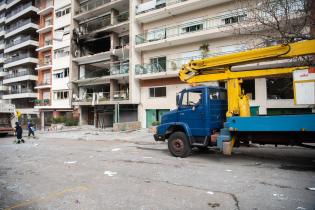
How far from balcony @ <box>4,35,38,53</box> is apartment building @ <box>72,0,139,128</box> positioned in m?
13.6

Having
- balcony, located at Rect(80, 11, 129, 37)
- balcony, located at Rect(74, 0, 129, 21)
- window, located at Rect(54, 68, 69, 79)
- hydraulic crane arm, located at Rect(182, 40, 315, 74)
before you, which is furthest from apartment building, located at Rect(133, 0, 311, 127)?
window, located at Rect(54, 68, 69, 79)

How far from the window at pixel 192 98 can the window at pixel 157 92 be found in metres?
13.2

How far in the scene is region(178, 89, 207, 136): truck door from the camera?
779 centimetres

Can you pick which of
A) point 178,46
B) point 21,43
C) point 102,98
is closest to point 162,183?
point 178,46

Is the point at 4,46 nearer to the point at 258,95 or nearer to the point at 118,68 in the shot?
the point at 118,68

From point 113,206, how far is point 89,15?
94.3 ft

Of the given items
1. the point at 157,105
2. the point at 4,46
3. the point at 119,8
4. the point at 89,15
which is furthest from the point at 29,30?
the point at 157,105

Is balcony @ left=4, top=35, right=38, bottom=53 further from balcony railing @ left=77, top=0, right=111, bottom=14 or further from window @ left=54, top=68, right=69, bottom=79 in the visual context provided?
balcony railing @ left=77, top=0, right=111, bottom=14

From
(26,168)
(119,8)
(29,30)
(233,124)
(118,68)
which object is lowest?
(26,168)

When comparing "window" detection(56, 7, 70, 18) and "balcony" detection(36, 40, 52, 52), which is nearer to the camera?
"window" detection(56, 7, 70, 18)

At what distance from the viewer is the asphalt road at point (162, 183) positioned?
4.20 meters

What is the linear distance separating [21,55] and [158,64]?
3201 cm

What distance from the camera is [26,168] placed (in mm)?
7348

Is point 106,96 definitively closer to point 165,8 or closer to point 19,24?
point 165,8
